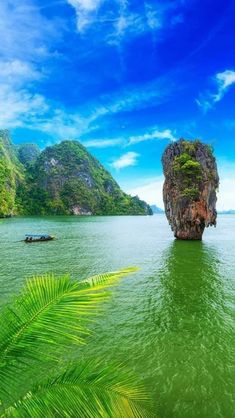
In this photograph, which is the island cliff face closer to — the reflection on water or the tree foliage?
the reflection on water

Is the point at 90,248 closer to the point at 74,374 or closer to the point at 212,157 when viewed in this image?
the point at 212,157

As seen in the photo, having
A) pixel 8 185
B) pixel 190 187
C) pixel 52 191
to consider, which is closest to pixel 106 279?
pixel 190 187

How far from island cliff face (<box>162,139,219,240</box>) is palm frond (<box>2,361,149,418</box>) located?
135 ft

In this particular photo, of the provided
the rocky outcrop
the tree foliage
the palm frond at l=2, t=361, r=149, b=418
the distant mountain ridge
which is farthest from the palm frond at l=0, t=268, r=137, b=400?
the rocky outcrop

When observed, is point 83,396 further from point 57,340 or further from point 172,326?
point 172,326

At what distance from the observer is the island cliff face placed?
145ft

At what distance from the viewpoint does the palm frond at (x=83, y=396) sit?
329 cm

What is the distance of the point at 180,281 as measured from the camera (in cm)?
2308

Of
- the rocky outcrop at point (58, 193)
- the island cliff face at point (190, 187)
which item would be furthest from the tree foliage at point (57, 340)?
the rocky outcrop at point (58, 193)

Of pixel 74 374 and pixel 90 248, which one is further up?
pixel 74 374

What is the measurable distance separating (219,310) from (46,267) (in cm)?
1763

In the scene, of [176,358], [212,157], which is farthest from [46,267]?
[212,157]

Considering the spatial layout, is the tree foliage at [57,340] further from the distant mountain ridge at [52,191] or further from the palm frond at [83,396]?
the distant mountain ridge at [52,191]

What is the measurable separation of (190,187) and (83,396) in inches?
1693
